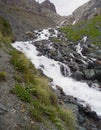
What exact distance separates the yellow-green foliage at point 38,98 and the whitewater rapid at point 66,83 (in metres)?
7.04

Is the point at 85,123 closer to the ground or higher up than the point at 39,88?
higher up

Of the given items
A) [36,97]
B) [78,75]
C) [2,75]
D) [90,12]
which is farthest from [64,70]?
[90,12]

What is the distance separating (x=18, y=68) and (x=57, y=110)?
3.23 m

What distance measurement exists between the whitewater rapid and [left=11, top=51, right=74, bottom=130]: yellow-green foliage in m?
7.04

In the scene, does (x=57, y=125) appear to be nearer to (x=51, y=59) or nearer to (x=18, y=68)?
(x=18, y=68)

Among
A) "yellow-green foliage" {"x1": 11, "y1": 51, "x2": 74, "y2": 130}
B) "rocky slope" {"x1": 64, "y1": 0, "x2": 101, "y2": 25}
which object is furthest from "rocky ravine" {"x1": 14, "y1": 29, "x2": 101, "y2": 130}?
"rocky slope" {"x1": 64, "y1": 0, "x2": 101, "y2": 25}

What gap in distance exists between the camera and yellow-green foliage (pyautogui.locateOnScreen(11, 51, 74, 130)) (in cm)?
1411

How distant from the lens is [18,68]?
17047mm

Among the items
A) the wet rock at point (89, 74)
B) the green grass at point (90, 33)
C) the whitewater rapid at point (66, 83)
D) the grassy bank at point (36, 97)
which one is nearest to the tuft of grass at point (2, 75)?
the grassy bank at point (36, 97)

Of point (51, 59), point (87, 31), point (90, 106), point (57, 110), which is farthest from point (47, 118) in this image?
point (87, 31)

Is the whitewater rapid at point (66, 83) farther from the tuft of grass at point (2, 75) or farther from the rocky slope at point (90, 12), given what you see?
the rocky slope at point (90, 12)

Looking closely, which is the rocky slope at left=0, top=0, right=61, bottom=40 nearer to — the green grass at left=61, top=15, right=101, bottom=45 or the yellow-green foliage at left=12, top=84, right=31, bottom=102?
the green grass at left=61, top=15, right=101, bottom=45

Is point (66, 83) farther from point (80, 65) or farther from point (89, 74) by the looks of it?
point (80, 65)

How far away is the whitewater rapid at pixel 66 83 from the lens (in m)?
28.3
